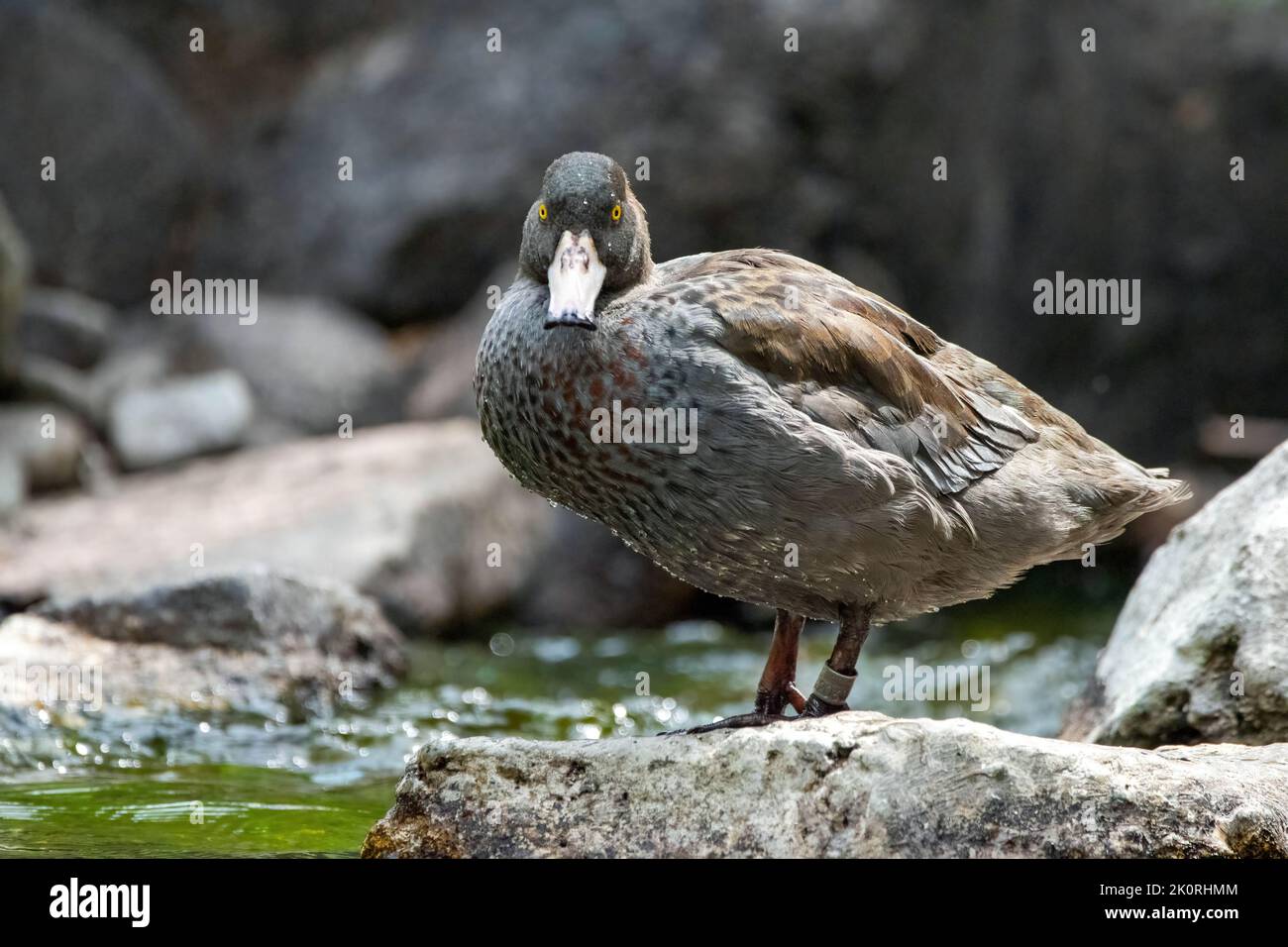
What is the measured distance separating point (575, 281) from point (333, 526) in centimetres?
500

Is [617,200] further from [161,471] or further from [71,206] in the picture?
[71,206]

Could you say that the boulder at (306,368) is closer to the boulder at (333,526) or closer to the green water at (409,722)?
the boulder at (333,526)

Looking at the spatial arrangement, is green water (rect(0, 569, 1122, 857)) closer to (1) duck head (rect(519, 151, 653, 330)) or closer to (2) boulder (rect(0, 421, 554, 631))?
(2) boulder (rect(0, 421, 554, 631))

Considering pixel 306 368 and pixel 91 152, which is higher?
pixel 91 152

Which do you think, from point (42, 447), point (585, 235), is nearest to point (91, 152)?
point (42, 447)

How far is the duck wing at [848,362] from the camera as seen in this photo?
4750mm

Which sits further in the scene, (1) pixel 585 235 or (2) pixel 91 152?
(2) pixel 91 152

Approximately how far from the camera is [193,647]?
23.6 feet

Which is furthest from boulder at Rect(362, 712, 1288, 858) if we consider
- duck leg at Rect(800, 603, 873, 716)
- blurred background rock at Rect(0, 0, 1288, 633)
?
blurred background rock at Rect(0, 0, 1288, 633)

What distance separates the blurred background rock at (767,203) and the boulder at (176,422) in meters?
0.03

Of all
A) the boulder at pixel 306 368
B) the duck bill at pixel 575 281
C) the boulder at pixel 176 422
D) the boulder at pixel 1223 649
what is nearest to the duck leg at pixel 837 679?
the boulder at pixel 1223 649

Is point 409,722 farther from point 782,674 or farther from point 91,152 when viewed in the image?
point 91,152

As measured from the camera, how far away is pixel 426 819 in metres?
4.25
